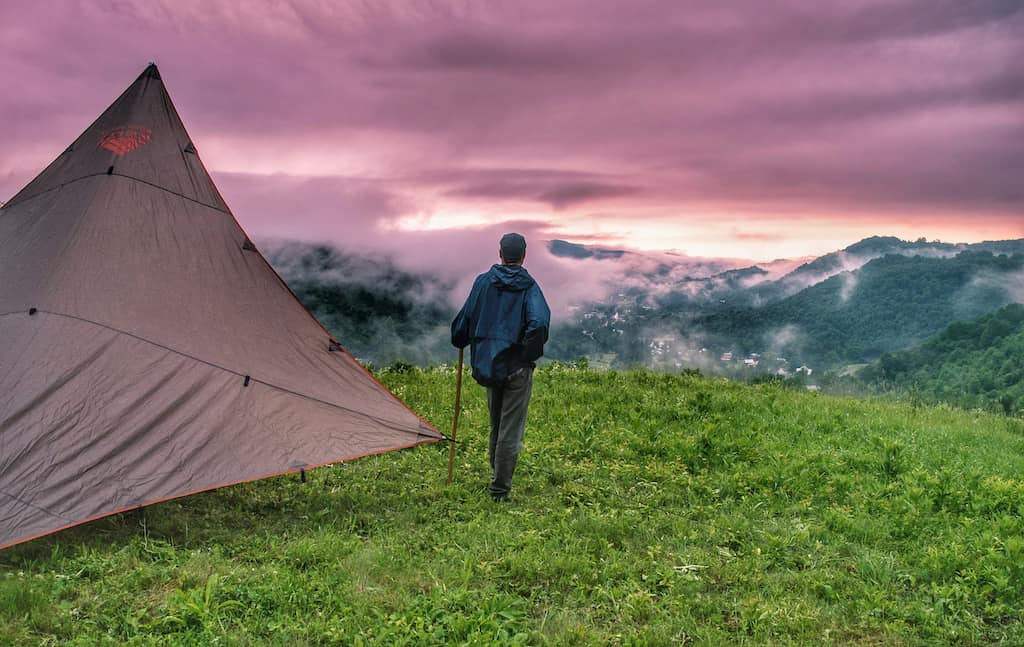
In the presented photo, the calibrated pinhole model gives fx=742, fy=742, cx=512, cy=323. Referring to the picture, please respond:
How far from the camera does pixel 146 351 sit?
8.38 m

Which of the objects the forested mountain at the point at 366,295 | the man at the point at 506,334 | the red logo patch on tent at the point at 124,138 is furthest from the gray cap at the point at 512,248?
the forested mountain at the point at 366,295

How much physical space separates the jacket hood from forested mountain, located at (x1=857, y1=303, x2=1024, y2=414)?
66527 millimetres

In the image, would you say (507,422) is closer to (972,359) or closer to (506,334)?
(506,334)

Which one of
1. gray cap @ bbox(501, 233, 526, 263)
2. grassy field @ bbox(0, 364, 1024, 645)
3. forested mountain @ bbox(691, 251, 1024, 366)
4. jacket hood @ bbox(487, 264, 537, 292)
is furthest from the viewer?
forested mountain @ bbox(691, 251, 1024, 366)

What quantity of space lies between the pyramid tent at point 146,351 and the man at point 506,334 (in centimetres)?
117

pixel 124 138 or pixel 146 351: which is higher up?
pixel 124 138

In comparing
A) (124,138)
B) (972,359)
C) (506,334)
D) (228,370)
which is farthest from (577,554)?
(972,359)

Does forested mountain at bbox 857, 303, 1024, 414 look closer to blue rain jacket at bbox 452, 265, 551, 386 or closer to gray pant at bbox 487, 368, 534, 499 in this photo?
gray pant at bbox 487, 368, 534, 499

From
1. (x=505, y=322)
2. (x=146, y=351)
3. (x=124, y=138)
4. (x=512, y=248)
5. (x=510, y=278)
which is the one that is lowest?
(x=146, y=351)

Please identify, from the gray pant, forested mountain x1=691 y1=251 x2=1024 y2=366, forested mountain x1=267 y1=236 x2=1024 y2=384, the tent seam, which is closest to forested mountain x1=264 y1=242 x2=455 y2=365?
forested mountain x1=267 y1=236 x2=1024 y2=384

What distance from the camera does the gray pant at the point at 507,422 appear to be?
862 cm

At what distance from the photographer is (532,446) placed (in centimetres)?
1127

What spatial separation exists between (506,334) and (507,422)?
1.07 meters

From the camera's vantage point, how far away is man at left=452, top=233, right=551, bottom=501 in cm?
840
